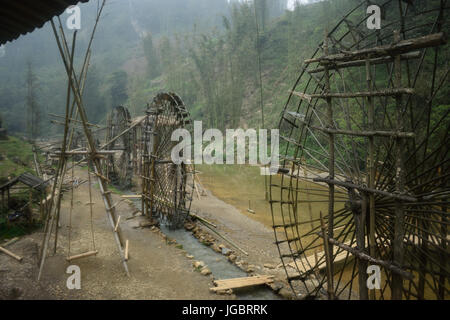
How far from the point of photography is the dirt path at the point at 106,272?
5.29 m

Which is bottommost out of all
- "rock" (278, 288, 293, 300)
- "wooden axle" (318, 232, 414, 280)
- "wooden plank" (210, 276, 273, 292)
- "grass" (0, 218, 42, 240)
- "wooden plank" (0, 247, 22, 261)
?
"rock" (278, 288, 293, 300)

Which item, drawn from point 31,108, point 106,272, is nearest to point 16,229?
point 106,272

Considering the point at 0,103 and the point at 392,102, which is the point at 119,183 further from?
the point at 0,103

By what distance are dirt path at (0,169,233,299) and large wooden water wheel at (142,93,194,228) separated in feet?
4.75

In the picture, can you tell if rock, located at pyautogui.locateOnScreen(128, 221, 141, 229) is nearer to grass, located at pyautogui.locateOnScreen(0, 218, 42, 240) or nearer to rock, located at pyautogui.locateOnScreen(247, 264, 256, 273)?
grass, located at pyautogui.locateOnScreen(0, 218, 42, 240)

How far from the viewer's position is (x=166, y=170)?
10.4 metres

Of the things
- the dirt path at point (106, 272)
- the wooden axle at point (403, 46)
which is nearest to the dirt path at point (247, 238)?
the dirt path at point (106, 272)

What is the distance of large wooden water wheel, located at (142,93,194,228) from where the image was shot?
9.45m

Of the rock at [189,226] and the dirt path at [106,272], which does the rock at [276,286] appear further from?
the rock at [189,226]

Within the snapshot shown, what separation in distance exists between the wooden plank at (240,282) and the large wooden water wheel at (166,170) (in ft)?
12.2

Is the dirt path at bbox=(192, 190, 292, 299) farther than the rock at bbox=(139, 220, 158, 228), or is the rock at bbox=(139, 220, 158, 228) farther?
the rock at bbox=(139, 220, 158, 228)

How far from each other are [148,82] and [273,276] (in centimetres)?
4853

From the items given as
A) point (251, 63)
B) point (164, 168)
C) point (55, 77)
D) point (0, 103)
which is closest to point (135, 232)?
point (164, 168)

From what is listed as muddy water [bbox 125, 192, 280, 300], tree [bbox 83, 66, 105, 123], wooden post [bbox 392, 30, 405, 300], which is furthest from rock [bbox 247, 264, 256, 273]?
tree [bbox 83, 66, 105, 123]
